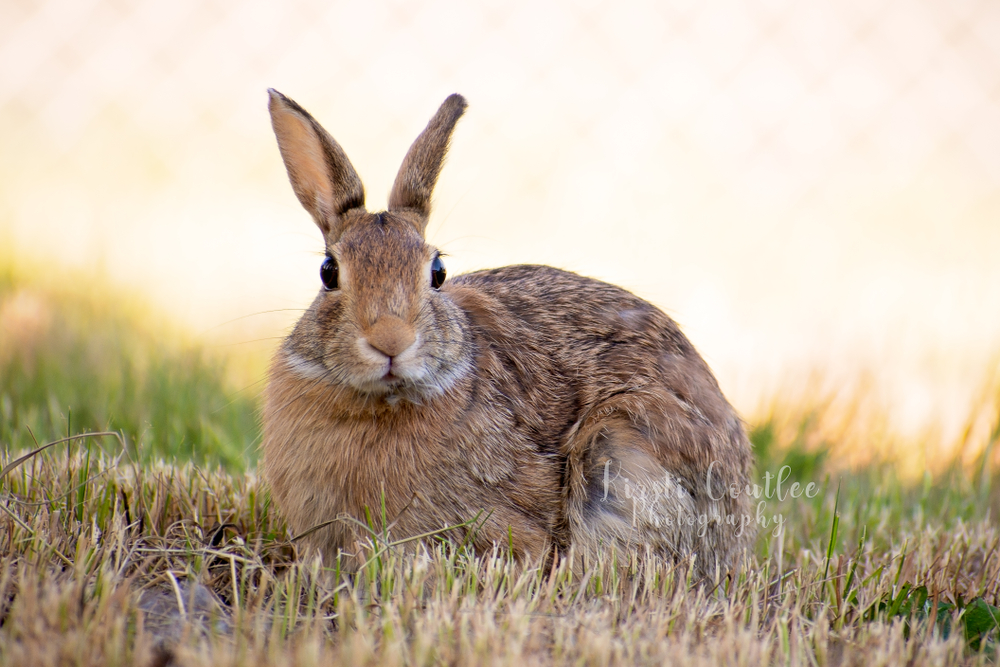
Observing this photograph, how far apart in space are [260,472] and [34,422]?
1.38 meters

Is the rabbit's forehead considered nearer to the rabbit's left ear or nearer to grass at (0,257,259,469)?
the rabbit's left ear

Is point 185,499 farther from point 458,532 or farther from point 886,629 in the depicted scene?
point 886,629

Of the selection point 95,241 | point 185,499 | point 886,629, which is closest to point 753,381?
point 886,629

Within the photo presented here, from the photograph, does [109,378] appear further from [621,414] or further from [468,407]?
[621,414]

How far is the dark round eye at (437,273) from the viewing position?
11.8ft

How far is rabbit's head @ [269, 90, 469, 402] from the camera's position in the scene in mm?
3184

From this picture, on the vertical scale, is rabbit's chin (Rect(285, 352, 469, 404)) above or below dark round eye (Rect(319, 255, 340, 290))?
below

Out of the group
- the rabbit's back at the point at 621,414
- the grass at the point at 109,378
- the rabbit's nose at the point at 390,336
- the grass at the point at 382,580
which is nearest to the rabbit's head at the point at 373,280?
the rabbit's nose at the point at 390,336

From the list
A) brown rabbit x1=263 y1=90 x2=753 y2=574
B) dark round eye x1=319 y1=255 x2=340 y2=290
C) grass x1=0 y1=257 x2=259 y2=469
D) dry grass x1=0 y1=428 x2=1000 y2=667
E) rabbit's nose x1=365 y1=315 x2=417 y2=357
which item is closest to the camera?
dry grass x1=0 y1=428 x2=1000 y2=667

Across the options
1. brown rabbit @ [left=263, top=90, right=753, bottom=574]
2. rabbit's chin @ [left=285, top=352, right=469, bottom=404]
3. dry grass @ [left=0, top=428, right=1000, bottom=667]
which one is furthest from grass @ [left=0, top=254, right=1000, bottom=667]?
rabbit's chin @ [left=285, top=352, right=469, bottom=404]

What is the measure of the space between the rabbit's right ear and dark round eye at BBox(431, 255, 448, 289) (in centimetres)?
40

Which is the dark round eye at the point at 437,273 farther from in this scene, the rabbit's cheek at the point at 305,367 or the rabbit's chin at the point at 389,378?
the rabbit's cheek at the point at 305,367

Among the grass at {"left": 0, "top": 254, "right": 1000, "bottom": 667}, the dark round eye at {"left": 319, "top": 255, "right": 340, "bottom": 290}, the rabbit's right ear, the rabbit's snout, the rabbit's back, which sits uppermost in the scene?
the rabbit's right ear

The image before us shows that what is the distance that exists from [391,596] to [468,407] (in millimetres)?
930
